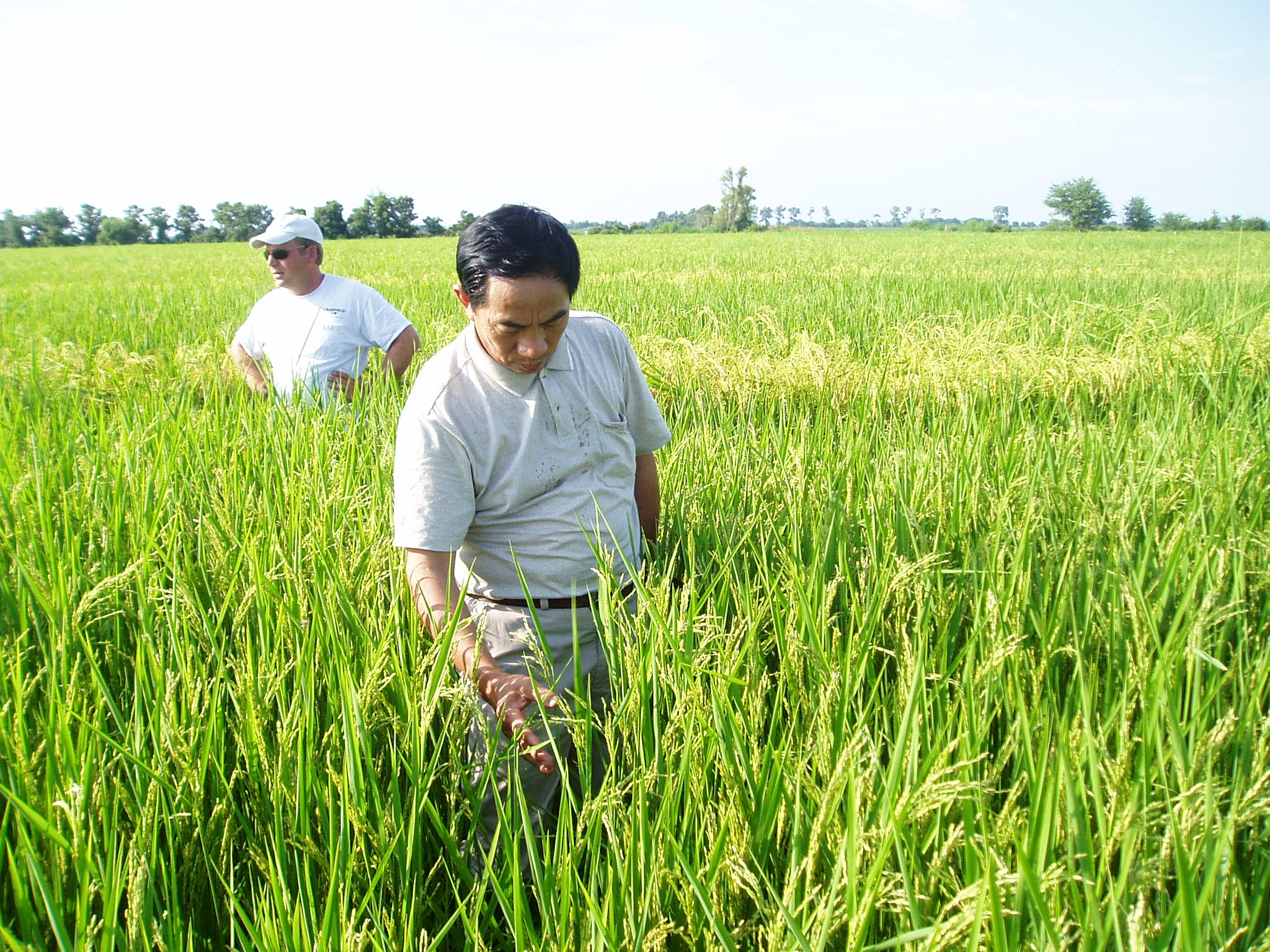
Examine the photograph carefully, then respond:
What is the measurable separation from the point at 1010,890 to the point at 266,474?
2.13 m

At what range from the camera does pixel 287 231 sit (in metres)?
3.95

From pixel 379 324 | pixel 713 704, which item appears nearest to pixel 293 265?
pixel 379 324

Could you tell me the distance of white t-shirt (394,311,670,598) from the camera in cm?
163

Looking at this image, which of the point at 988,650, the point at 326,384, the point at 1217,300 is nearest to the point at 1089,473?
the point at 988,650

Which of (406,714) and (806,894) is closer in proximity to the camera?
(806,894)

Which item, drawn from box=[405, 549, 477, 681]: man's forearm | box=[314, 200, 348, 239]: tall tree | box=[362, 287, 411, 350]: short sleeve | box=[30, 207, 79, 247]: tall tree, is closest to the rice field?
box=[405, 549, 477, 681]: man's forearm

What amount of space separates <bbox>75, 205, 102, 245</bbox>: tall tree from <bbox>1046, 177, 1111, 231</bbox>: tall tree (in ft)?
232

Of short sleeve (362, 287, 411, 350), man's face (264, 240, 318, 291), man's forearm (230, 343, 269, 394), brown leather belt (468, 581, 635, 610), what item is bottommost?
brown leather belt (468, 581, 635, 610)

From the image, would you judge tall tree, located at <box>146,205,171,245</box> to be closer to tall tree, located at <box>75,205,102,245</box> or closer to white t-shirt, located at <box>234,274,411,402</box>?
tall tree, located at <box>75,205,102,245</box>

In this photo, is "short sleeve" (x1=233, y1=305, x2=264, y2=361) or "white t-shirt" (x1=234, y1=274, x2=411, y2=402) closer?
"white t-shirt" (x1=234, y1=274, x2=411, y2=402)

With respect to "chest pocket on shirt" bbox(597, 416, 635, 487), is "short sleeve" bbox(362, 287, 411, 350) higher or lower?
higher

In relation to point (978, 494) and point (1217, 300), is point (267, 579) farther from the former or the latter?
point (1217, 300)

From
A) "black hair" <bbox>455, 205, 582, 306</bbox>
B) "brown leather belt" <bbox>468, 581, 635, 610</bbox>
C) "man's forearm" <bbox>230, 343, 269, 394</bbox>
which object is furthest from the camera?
"man's forearm" <bbox>230, 343, 269, 394</bbox>

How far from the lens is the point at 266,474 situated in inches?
91.0
